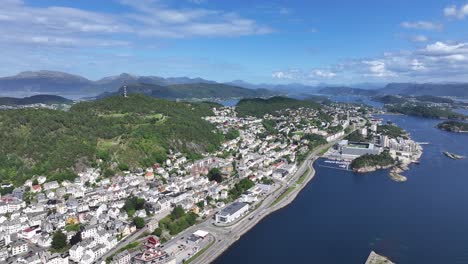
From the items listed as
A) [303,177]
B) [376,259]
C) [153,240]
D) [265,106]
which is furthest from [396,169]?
[265,106]

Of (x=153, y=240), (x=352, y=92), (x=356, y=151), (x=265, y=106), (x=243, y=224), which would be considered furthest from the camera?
(x=352, y=92)

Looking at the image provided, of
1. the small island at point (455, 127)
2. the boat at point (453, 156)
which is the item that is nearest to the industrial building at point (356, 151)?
the boat at point (453, 156)

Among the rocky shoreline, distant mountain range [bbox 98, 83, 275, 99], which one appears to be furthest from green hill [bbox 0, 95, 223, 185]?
distant mountain range [bbox 98, 83, 275, 99]

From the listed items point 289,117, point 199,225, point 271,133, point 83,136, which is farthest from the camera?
point 289,117

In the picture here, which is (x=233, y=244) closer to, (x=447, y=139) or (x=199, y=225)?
(x=199, y=225)

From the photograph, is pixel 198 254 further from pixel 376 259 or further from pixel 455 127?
pixel 455 127

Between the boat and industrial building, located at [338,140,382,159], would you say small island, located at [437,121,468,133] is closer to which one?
the boat

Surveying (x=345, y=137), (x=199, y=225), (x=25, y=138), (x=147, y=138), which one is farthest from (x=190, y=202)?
(x=345, y=137)
